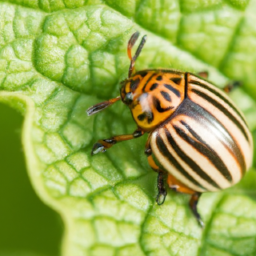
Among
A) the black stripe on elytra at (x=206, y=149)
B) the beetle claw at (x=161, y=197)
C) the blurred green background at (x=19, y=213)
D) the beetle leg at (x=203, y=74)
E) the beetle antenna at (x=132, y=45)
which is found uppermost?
the beetle antenna at (x=132, y=45)

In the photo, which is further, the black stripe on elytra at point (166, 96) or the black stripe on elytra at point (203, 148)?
the black stripe on elytra at point (166, 96)

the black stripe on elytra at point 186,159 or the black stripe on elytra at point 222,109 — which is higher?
the black stripe on elytra at point 222,109

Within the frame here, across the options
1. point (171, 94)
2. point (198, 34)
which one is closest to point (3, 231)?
point (171, 94)

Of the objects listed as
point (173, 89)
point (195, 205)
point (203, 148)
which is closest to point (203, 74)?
point (173, 89)

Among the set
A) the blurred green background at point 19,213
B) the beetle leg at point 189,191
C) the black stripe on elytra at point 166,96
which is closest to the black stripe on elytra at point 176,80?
the black stripe on elytra at point 166,96

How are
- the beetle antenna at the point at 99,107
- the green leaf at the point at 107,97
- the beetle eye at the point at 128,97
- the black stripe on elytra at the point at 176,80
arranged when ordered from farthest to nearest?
the black stripe on elytra at the point at 176,80 < the beetle eye at the point at 128,97 < the beetle antenna at the point at 99,107 < the green leaf at the point at 107,97

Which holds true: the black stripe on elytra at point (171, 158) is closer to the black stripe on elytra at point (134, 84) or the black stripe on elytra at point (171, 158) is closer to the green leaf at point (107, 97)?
the green leaf at point (107, 97)

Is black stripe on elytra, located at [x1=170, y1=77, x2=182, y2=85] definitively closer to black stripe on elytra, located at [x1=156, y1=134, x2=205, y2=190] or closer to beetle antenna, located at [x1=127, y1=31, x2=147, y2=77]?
beetle antenna, located at [x1=127, y1=31, x2=147, y2=77]

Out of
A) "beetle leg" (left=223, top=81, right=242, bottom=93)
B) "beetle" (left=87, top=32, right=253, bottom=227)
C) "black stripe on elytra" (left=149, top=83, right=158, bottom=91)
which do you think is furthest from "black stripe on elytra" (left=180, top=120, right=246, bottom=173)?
"beetle leg" (left=223, top=81, right=242, bottom=93)

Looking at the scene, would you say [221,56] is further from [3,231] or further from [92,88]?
[3,231]
